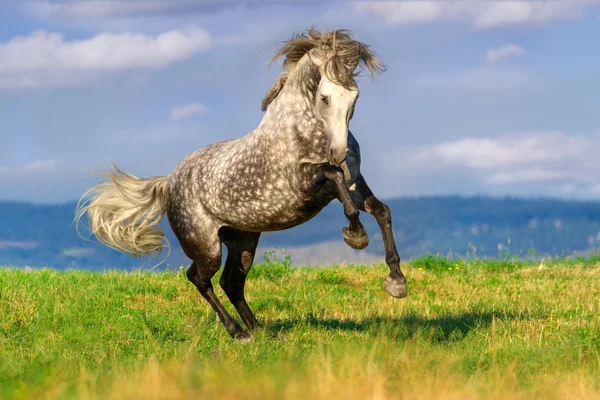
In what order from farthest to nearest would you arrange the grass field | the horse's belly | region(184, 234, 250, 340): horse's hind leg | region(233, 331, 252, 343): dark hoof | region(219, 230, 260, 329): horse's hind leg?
1. region(219, 230, 260, 329): horse's hind leg
2. region(184, 234, 250, 340): horse's hind leg
3. region(233, 331, 252, 343): dark hoof
4. the horse's belly
5. the grass field

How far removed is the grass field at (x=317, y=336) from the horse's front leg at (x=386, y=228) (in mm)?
524

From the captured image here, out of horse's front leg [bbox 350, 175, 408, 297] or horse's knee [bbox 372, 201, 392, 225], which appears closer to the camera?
horse's front leg [bbox 350, 175, 408, 297]

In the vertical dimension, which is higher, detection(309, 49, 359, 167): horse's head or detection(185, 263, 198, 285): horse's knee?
detection(309, 49, 359, 167): horse's head

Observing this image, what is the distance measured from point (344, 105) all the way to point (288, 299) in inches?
211

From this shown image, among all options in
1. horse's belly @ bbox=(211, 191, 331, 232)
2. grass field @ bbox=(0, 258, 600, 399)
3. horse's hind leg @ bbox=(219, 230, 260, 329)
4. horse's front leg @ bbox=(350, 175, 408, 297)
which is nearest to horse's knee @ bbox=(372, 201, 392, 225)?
horse's front leg @ bbox=(350, 175, 408, 297)

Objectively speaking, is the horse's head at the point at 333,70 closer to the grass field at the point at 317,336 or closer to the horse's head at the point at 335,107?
the horse's head at the point at 335,107

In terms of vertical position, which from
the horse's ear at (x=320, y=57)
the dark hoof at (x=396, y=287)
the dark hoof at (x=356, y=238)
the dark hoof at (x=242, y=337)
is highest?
the horse's ear at (x=320, y=57)

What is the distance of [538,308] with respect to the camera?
11773mm

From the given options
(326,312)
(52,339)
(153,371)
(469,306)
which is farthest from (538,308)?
(153,371)

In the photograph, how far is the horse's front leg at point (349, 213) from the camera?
7629 millimetres

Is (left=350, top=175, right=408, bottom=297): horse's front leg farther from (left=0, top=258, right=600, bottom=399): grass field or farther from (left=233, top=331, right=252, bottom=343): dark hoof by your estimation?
(left=233, top=331, right=252, bottom=343): dark hoof

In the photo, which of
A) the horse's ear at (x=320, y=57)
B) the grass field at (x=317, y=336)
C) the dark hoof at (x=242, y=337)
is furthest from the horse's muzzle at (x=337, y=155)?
the dark hoof at (x=242, y=337)

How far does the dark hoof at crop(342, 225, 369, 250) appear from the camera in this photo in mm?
7820

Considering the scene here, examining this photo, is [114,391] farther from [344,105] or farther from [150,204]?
[150,204]
